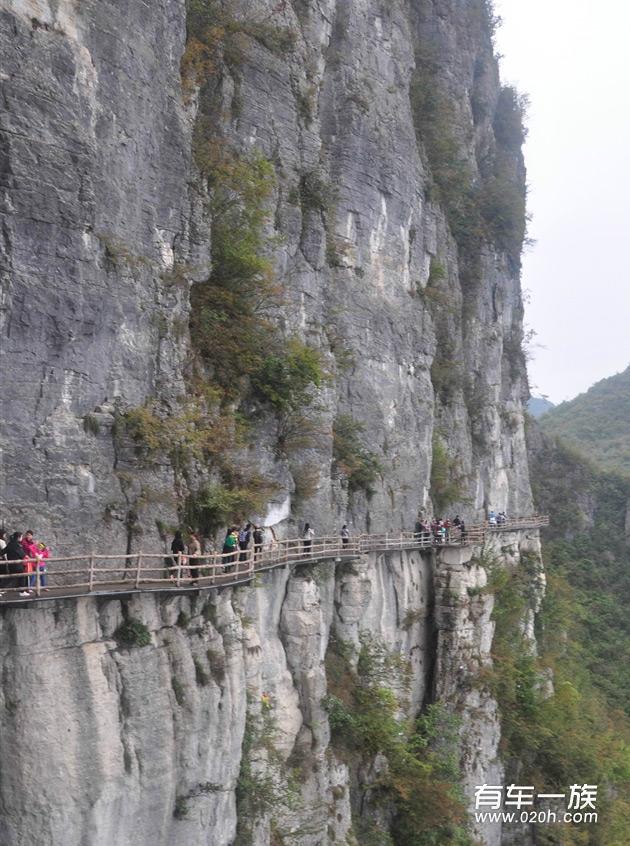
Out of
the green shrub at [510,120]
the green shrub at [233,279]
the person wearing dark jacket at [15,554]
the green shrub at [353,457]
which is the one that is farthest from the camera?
the green shrub at [510,120]

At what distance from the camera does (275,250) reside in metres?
24.3

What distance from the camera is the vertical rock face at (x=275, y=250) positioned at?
14.8 metres

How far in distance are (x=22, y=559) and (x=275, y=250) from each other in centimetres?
1467

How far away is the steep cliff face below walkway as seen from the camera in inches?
513

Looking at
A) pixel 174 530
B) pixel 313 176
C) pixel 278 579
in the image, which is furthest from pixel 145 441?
pixel 313 176

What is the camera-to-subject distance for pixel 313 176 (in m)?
26.8

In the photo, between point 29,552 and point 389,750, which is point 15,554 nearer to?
point 29,552

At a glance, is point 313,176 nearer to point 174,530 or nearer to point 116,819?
point 174,530

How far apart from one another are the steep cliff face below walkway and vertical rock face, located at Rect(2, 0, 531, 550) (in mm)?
2144

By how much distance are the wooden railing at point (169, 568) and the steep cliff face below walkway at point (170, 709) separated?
0.46 m

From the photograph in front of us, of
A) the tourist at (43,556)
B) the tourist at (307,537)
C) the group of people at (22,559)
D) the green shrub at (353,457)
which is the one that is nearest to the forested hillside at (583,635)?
the green shrub at (353,457)

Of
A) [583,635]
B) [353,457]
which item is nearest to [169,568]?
[353,457]

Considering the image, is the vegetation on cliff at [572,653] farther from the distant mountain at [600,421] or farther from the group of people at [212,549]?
the distant mountain at [600,421]

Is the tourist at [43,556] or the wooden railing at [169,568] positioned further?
the wooden railing at [169,568]
